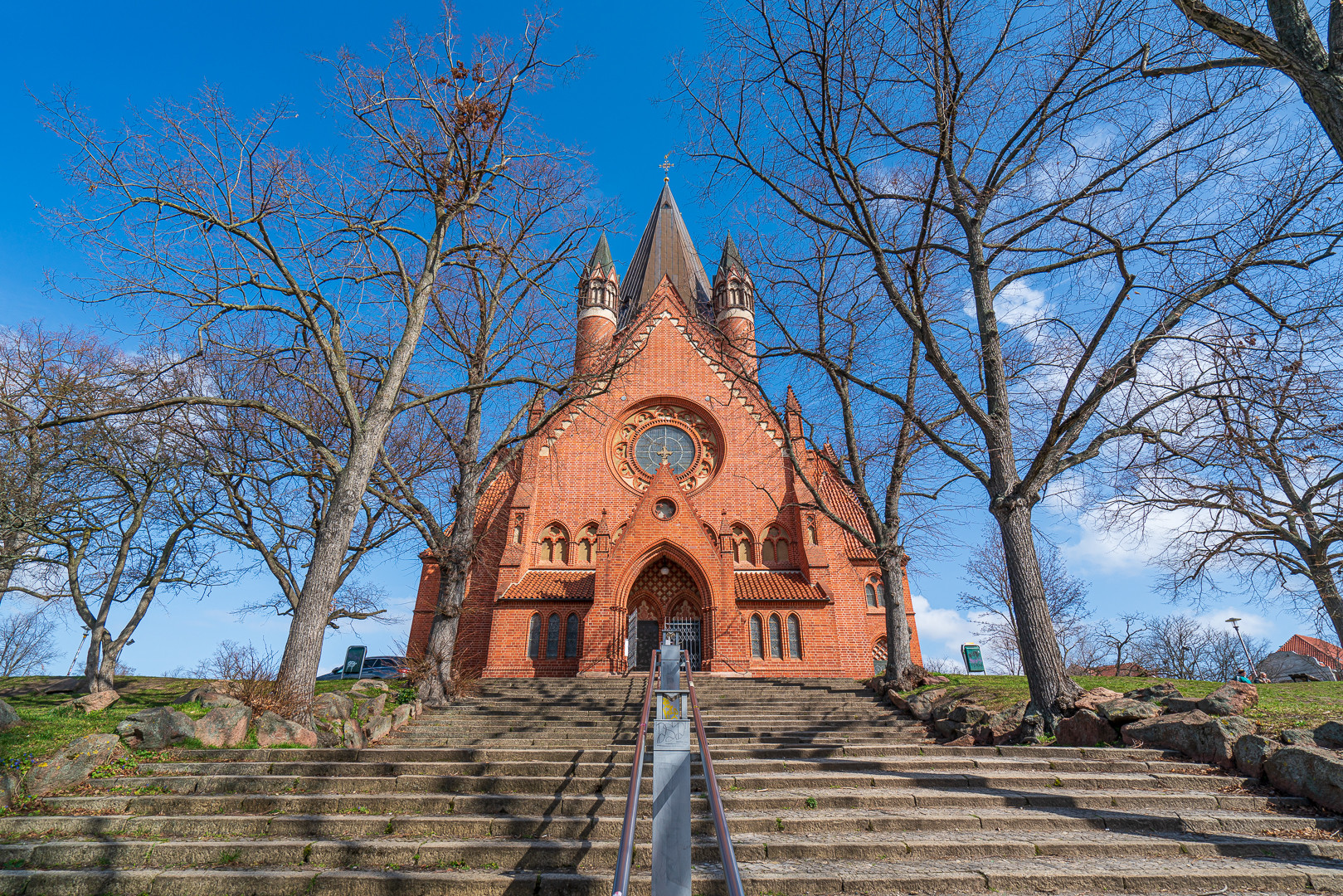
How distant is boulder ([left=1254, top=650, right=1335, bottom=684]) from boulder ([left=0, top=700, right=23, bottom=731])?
45.5 metres

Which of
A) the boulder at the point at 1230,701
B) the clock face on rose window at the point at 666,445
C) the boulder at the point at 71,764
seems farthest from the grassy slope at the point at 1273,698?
the clock face on rose window at the point at 666,445

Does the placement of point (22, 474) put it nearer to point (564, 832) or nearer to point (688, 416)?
point (564, 832)

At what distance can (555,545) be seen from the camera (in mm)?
21797

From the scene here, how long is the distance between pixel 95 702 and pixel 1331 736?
647 inches

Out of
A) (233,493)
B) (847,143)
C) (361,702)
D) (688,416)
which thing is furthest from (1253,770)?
(688,416)

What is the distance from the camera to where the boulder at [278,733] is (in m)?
7.39

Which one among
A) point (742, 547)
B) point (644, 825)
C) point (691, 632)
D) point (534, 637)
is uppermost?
point (742, 547)

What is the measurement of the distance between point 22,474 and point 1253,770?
20.4 m

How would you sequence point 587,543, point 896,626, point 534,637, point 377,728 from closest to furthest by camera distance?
1. point 377,728
2. point 896,626
3. point 534,637
4. point 587,543

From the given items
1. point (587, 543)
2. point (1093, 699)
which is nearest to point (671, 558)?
point (587, 543)

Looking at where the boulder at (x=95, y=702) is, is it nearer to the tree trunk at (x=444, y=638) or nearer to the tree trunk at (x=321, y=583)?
the tree trunk at (x=321, y=583)

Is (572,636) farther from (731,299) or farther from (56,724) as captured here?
(731,299)

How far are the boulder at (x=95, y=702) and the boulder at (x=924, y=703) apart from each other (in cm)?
482

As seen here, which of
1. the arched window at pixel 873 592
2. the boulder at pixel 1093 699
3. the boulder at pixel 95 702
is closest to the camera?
the boulder at pixel 1093 699
